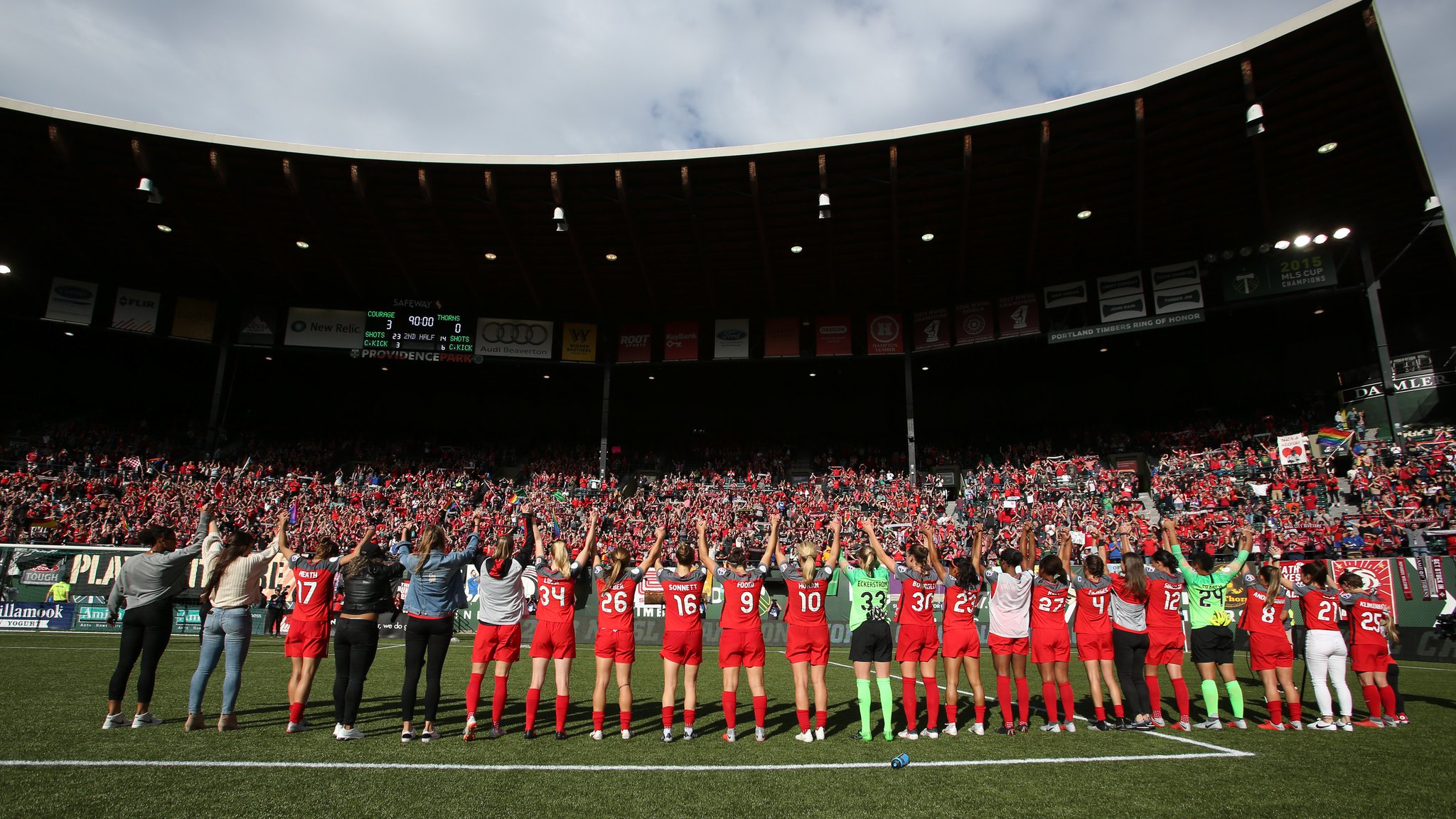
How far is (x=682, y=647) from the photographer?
6.98 metres

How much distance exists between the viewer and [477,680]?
687 cm

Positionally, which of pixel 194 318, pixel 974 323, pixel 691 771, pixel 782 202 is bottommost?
pixel 691 771

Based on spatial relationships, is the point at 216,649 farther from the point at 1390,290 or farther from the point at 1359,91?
the point at 1390,290

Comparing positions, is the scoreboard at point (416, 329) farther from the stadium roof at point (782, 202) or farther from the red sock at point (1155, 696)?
the red sock at point (1155, 696)

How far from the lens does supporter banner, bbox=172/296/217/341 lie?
29219 mm

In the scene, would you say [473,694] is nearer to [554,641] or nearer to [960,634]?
[554,641]

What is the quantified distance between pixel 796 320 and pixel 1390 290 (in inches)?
875

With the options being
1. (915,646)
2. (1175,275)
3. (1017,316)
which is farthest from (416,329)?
(1175,275)

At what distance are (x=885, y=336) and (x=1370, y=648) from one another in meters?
22.6

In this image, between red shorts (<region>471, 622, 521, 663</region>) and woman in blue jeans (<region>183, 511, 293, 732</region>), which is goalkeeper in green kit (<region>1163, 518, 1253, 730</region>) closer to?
red shorts (<region>471, 622, 521, 663</region>)

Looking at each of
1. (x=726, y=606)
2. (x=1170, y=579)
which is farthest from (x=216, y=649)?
(x=1170, y=579)

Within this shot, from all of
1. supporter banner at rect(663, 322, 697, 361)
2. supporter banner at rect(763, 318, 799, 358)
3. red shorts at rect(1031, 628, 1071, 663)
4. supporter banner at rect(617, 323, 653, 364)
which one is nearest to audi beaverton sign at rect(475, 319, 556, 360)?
supporter banner at rect(617, 323, 653, 364)

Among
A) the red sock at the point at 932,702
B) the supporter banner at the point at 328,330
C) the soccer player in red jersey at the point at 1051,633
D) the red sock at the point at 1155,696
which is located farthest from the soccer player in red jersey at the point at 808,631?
the supporter banner at the point at 328,330

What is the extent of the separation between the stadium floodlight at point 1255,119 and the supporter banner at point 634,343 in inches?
861
